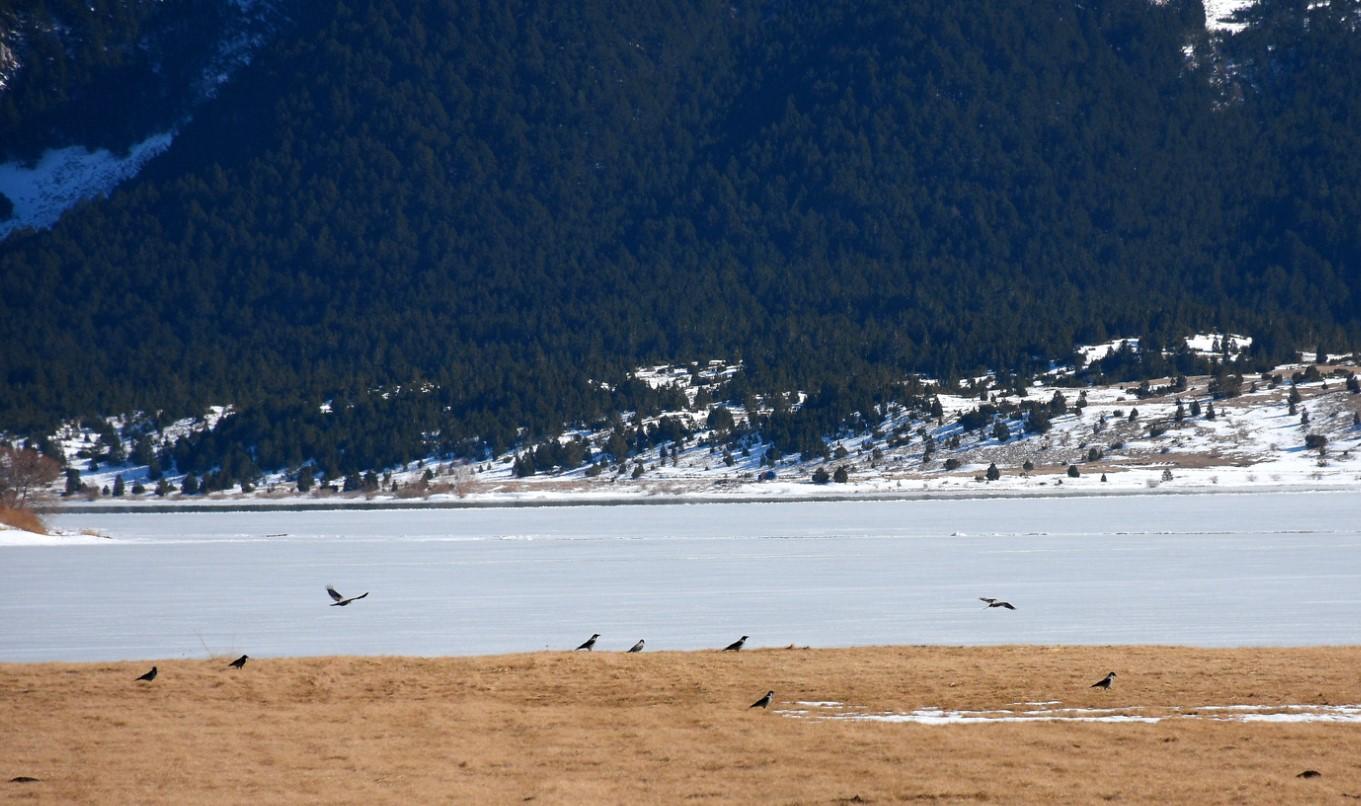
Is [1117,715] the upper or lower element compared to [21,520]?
upper

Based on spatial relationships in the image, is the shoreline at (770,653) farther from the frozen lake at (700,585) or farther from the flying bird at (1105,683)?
the frozen lake at (700,585)

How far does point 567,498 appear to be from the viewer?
154375 millimetres

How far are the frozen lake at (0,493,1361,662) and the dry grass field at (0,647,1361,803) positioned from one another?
276 inches

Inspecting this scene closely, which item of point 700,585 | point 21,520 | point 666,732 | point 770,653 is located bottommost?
point 21,520

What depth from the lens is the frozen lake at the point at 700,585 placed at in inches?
1532

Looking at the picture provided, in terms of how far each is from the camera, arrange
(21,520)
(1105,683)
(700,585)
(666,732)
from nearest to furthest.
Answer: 1. (666,732)
2. (1105,683)
3. (700,585)
4. (21,520)

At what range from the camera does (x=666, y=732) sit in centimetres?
2436

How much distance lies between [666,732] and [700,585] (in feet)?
97.8

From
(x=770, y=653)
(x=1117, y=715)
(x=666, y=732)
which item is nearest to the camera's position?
(x=666, y=732)

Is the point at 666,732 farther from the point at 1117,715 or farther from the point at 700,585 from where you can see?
the point at 700,585

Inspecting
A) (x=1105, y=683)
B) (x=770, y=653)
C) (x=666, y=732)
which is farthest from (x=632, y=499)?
(x=666, y=732)

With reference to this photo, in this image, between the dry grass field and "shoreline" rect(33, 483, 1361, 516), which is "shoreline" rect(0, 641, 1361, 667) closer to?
the dry grass field

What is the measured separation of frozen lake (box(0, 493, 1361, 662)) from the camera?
38.9 m

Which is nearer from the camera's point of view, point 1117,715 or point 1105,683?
point 1117,715
